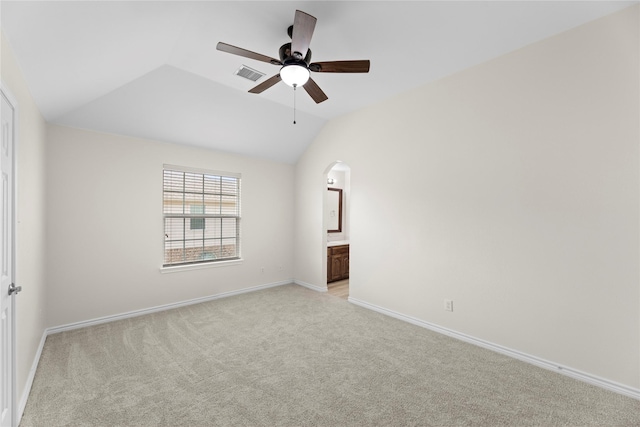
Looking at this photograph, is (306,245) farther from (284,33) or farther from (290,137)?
(284,33)

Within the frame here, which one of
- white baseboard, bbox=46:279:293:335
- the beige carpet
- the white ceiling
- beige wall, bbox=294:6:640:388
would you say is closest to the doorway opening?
white baseboard, bbox=46:279:293:335

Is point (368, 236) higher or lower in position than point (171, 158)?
lower

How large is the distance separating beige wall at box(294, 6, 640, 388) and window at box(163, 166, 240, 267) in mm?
2385

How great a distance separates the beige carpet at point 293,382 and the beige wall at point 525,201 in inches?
15.8

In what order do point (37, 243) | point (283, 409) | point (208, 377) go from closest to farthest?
point (283, 409) < point (208, 377) < point (37, 243)

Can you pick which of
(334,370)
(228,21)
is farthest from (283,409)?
(228,21)

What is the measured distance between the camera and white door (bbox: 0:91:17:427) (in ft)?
5.79

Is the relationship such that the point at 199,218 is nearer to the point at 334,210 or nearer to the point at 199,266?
the point at 199,266

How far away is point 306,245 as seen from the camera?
5477 millimetres

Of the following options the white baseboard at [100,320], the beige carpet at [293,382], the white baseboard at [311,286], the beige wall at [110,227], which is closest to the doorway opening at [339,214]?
the white baseboard at [311,286]

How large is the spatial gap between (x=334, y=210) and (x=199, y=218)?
3.23 meters

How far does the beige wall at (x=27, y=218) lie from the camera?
2037mm

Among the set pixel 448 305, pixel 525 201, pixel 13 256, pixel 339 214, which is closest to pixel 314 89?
pixel 525 201

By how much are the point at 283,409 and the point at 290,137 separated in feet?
12.8
